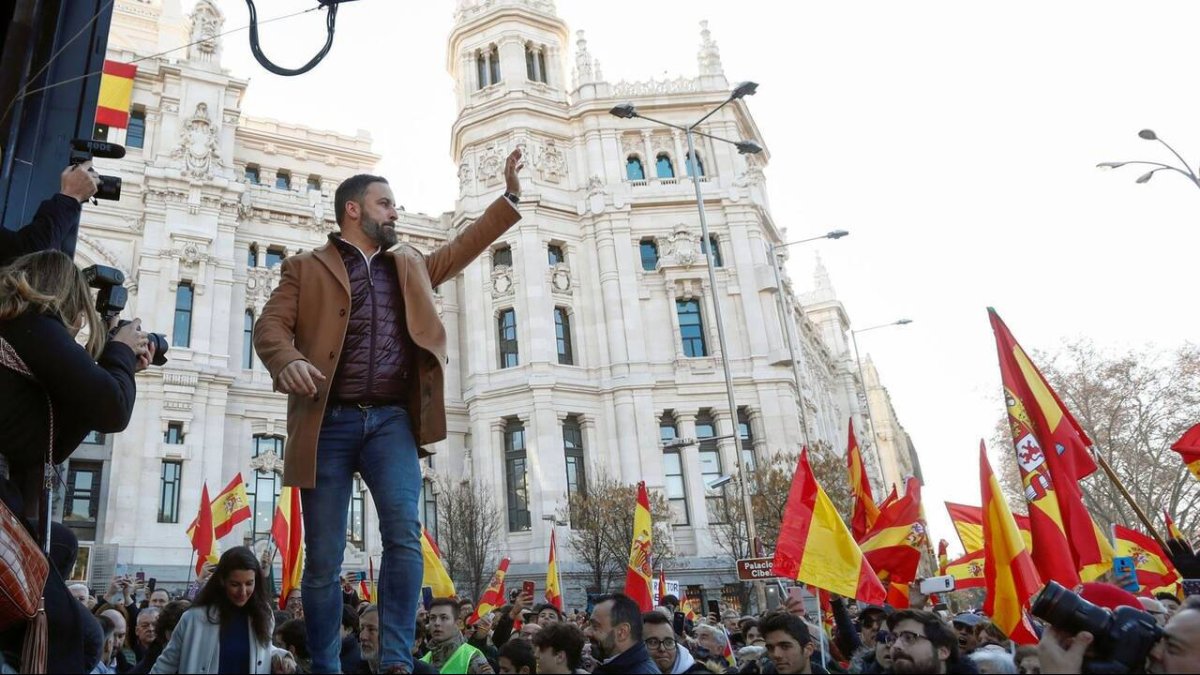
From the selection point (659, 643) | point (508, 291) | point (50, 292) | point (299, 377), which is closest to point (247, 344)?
point (508, 291)

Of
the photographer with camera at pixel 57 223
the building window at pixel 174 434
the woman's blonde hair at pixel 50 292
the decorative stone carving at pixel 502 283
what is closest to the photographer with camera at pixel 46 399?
the woman's blonde hair at pixel 50 292

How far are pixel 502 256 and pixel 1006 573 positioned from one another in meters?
34.0

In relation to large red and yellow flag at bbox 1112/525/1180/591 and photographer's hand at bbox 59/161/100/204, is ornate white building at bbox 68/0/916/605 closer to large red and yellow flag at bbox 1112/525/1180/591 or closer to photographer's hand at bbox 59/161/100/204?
large red and yellow flag at bbox 1112/525/1180/591

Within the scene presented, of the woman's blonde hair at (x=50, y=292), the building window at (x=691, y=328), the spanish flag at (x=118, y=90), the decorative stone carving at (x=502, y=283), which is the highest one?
the decorative stone carving at (x=502, y=283)


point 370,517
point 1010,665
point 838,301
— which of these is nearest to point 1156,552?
point 1010,665

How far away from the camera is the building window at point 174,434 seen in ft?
101

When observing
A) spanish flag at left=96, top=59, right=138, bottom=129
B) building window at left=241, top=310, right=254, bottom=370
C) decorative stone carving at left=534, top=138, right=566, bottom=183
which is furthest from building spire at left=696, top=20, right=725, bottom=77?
spanish flag at left=96, top=59, right=138, bottom=129

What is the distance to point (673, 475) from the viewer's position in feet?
117

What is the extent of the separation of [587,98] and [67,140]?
3881 cm

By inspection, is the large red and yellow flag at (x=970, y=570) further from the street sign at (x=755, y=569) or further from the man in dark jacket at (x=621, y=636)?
the man in dark jacket at (x=621, y=636)

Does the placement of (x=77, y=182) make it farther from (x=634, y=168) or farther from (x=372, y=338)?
(x=634, y=168)

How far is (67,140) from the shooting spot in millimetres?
4621

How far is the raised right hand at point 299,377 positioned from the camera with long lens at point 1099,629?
3.24m

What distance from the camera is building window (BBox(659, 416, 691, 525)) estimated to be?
34719 mm
